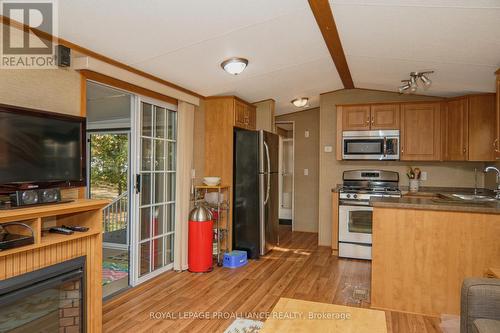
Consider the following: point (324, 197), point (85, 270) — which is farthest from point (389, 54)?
point (85, 270)

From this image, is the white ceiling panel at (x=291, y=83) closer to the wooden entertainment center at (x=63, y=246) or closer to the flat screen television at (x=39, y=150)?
the flat screen television at (x=39, y=150)

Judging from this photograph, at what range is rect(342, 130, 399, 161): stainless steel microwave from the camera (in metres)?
4.83

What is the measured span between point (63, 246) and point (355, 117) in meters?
4.25

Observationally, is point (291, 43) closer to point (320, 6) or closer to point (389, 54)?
point (320, 6)

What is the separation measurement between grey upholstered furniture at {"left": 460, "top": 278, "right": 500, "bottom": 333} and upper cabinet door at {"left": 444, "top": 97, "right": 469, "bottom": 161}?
2.98 meters

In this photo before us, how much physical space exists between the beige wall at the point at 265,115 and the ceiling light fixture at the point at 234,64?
1949mm

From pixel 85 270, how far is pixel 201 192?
2323 mm

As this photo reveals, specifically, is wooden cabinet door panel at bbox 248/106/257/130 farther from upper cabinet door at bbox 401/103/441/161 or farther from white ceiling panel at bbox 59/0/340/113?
upper cabinet door at bbox 401/103/441/161

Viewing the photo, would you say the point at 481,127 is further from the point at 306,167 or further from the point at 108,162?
the point at 108,162

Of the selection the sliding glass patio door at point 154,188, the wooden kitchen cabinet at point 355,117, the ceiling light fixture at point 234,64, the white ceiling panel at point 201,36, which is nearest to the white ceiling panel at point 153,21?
the white ceiling panel at point 201,36

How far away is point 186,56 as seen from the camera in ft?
10.2

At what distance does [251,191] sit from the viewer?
453 cm

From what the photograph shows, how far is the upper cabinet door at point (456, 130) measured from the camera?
14.1 ft

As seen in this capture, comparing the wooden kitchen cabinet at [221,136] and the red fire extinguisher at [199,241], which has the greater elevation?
the wooden kitchen cabinet at [221,136]
